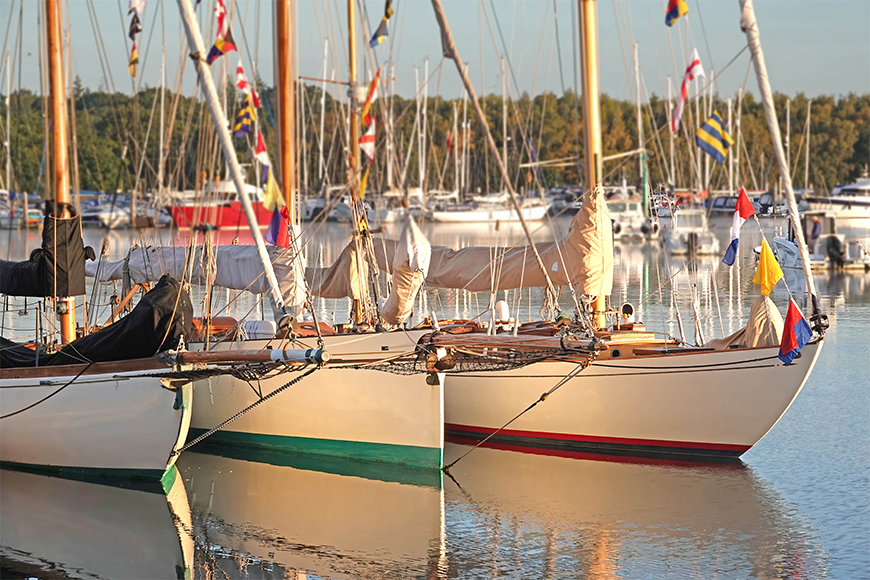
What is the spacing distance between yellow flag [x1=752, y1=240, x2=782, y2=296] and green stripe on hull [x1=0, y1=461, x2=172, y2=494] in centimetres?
820

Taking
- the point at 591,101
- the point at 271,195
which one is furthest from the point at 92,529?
the point at 591,101

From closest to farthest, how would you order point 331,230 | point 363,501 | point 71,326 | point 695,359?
1. point 363,501
2. point 695,359
3. point 71,326
4. point 331,230

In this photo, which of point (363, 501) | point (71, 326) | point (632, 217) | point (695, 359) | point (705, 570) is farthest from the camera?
point (632, 217)

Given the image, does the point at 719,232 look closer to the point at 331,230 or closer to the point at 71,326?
the point at 331,230

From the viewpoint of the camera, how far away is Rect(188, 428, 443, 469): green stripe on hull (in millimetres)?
14992

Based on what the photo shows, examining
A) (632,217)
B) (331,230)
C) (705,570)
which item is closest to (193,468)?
(705,570)

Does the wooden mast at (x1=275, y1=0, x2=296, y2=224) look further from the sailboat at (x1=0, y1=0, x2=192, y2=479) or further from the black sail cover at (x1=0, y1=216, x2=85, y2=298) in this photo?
the sailboat at (x1=0, y1=0, x2=192, y2=479)

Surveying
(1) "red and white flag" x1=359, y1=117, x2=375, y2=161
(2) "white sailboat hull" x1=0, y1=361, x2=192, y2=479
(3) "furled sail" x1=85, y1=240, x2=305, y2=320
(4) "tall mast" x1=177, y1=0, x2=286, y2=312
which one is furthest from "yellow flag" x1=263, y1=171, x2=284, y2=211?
(1) "red and white flag" x1=359, y1=117, x2=375, y2=161

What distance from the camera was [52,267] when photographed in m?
15.4

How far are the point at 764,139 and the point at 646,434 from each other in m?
82.0

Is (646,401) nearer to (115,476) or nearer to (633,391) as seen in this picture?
(633,391)

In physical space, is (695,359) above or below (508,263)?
below

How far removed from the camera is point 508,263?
16.6 metres

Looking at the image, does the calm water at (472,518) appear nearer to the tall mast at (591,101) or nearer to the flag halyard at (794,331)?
the flag halyard at (794,331)
